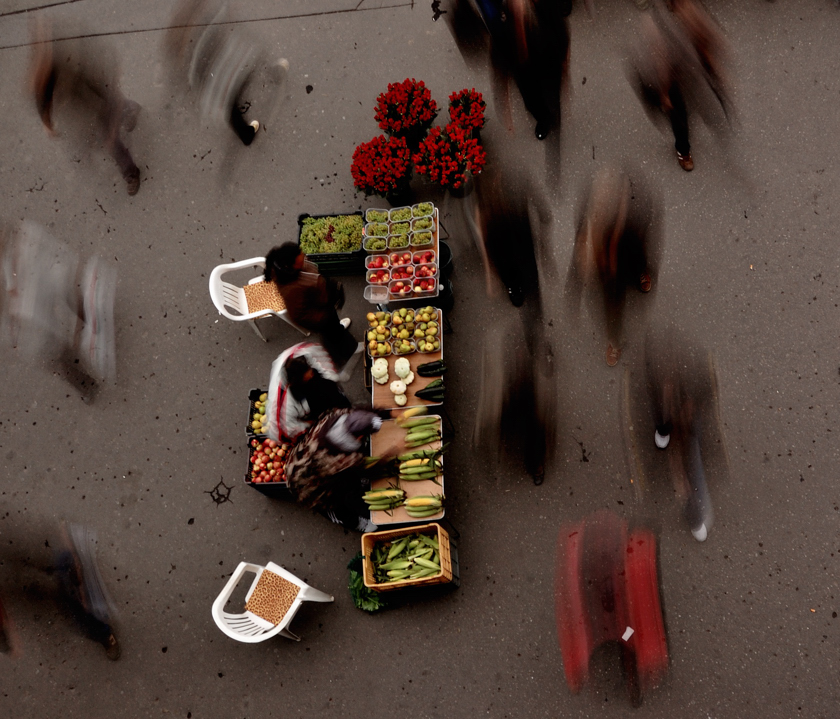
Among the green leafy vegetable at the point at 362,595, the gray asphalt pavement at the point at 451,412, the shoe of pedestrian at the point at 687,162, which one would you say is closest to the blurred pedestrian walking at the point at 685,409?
the gray asphalt pavement at the point at 451,412

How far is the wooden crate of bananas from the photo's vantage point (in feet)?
16.0

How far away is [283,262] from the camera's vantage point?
453cm

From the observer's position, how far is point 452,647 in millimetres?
5191

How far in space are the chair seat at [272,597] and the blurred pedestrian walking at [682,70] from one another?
5555mm

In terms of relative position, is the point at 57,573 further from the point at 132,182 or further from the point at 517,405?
the point at 517,405

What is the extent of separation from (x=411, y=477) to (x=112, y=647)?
3.32 metres

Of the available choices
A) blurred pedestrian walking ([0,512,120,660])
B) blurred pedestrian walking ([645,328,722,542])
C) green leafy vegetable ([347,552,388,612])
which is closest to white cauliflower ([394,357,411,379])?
green leafy vegetable ([347,552,388,612])

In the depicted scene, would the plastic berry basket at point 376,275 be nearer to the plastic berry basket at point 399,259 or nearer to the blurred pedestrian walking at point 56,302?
the plastic berry basket at point 399,259

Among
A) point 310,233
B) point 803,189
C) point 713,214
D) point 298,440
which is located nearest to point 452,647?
point 298,440

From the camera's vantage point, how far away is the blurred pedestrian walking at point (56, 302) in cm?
643

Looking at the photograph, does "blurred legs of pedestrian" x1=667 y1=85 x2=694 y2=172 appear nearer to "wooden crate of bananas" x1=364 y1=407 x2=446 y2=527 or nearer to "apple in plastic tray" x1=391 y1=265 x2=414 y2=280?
"apple in plastic tray" x1=391 y1=265 x2=414 y2=280

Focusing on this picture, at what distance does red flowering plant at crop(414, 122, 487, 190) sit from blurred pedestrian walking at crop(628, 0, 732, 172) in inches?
87.0

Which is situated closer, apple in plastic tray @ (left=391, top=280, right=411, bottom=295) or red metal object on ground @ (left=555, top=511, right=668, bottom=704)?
red metal object on ground @ (left=555, top=511, right=668, bottom=704)

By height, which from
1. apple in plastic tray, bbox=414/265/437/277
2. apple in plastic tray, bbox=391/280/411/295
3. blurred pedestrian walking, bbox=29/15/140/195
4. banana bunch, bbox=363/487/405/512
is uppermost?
blurred pedestrian walking, bbox=29/15/140/195
